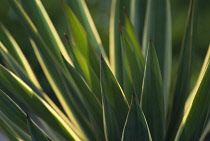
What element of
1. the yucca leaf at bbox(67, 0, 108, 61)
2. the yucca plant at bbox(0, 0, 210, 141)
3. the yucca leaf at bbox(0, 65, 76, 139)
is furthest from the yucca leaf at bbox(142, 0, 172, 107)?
the yucca leaf at bbox(0, 65, 76, 139)

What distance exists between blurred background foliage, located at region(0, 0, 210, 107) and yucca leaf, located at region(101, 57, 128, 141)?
2.21 feet

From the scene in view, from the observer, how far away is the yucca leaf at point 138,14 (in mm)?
1277

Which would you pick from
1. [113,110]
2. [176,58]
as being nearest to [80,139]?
[113,110]

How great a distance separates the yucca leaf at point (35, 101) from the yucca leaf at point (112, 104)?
0.14m

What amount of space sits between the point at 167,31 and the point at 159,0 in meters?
0.09

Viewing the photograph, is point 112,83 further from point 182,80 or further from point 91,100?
point 182,80

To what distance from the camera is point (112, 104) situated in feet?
3.06

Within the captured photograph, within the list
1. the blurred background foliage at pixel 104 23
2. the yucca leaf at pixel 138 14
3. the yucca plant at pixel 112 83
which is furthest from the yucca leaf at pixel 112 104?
the blurred background foliage at pixel 104 23

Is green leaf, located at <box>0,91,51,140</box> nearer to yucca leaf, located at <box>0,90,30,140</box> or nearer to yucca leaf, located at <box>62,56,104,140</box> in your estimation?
yucca leaf, located at <box>0,90,30,140</box>

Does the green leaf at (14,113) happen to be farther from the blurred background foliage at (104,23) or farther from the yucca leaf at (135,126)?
the blurred background foliage at (104,23)

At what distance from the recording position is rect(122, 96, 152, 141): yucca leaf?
829 mm

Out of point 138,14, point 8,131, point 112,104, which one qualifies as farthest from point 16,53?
point 112,104

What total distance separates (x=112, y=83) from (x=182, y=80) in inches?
11.8

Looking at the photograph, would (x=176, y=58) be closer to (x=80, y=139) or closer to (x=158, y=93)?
(x=80, y=139)
